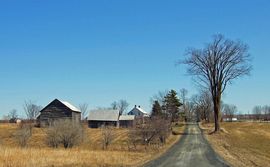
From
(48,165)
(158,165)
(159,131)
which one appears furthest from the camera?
(159,131)

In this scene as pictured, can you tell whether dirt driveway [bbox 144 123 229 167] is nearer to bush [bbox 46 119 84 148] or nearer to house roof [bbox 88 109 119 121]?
bush [bbox 46 119 84 148]

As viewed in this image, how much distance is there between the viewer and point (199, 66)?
61.0m

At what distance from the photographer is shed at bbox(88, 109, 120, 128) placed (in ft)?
374

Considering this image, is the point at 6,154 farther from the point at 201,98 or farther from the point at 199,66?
the point at 201,98

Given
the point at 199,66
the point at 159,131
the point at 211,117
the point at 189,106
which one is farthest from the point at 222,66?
the point at 189,106

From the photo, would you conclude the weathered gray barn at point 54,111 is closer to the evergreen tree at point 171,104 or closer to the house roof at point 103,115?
the house roof at point 103,115

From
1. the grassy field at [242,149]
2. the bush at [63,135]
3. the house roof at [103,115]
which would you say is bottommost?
the grassy field at [242,149]

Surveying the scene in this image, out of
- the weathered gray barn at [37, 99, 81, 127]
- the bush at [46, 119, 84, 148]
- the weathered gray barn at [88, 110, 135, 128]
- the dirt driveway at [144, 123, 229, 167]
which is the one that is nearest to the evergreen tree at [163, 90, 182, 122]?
the weathered gray barn at [88, 110, 135, 128]

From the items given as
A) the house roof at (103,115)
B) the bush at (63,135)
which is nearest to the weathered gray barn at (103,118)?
the house roof at (103,115)

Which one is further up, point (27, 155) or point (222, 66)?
point (222, 66)

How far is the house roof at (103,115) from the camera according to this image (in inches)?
4488

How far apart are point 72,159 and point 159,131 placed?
81.8 ft

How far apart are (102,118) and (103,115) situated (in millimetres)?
1309

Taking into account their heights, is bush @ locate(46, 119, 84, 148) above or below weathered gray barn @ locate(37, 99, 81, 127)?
below
